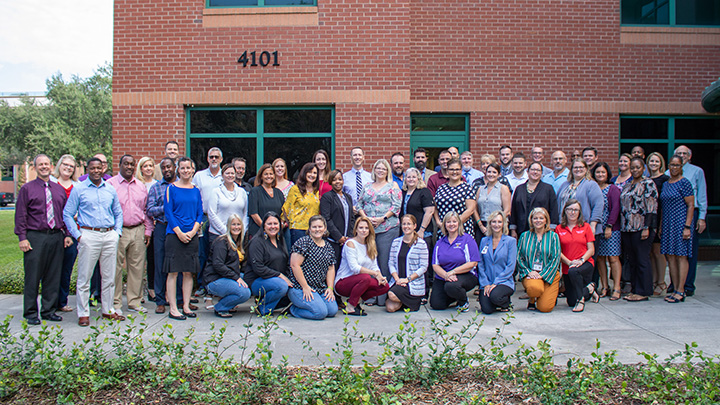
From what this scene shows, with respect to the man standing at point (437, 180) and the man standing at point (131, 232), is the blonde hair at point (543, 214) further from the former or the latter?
the man standing at point (131, 232)

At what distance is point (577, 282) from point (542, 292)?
0.51 m

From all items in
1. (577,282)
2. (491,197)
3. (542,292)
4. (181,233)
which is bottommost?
(542,292)

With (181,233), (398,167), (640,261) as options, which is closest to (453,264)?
(398,167)

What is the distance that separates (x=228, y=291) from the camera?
6.39 metres

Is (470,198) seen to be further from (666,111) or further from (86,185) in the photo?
(666,111)

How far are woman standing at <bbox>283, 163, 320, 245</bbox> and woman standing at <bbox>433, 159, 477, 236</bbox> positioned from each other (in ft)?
5.63

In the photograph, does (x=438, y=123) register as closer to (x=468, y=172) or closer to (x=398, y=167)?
(x=468, y=172)

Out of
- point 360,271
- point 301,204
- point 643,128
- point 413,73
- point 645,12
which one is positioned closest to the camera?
point 360,271

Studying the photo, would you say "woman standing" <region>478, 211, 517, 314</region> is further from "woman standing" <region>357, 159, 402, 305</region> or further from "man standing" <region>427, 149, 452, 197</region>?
"woman standing" <region>357, 159, 402, 305</region>

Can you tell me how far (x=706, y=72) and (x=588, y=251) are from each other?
6.22 meters

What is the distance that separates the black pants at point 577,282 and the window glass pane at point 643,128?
16.1 feet

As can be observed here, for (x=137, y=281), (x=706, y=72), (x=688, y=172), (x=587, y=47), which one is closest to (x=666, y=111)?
(x=706, y=72)

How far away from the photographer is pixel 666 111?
10.6m

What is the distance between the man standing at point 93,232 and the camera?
19.9ft
